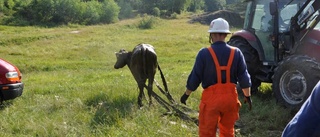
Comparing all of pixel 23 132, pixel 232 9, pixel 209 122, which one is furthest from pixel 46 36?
pixel 232 9

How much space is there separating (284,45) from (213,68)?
324cm

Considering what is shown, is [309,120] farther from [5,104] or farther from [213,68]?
[5,104]

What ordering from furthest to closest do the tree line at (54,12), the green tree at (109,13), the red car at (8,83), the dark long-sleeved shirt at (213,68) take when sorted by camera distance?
the green tree at (109,13) → the tree line at (54,12) → the red car at (8,83) → the dark long-sleeved shirt at (213,68)

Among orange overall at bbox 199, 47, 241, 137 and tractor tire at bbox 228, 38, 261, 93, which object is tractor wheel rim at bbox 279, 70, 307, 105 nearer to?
tractor tire at bbox 228, 38, 261, 93

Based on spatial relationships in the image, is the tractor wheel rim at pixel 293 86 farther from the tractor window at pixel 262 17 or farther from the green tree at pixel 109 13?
the green tree at pixel 109 13

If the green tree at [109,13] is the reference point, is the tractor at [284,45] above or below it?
above

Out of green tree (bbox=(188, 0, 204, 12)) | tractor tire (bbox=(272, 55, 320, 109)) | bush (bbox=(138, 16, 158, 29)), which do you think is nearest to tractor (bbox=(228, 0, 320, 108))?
tractor tire (bbox=(272, 55, 320, 109))

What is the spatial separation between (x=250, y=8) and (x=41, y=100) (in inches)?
182

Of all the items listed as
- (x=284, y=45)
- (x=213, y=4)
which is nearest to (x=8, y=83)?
(x=284, y=45)

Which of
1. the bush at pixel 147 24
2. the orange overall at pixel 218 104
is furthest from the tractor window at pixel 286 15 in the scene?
the bush at pixel 147 24

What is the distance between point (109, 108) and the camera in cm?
644

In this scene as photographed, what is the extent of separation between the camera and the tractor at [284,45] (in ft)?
19.3

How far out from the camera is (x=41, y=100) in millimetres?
7379

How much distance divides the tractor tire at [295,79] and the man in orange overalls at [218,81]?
→ 5.81ft
